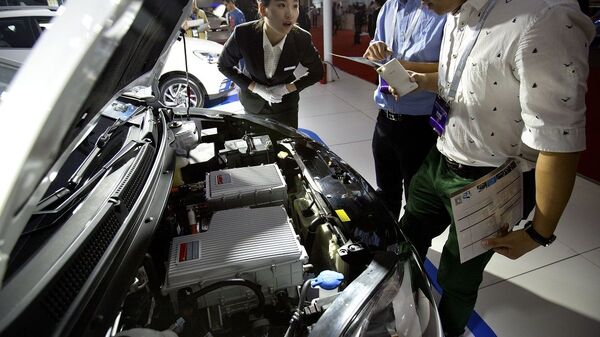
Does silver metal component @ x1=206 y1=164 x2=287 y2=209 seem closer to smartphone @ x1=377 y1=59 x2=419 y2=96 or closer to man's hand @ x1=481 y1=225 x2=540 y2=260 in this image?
smartphone @ x1=377 y1=59 x2=419 y2=96

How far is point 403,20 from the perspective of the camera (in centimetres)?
160

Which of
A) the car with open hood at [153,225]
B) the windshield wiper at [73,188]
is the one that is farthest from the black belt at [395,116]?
the windshield wiper at [73,188]

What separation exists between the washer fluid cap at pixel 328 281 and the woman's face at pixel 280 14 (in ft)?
5.19

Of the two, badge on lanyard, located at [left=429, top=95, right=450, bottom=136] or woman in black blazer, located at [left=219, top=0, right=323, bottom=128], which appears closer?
badge on lanyard, located at [left=429, top=95, right=450, bottom=136]

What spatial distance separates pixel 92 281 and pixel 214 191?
0.63 metres

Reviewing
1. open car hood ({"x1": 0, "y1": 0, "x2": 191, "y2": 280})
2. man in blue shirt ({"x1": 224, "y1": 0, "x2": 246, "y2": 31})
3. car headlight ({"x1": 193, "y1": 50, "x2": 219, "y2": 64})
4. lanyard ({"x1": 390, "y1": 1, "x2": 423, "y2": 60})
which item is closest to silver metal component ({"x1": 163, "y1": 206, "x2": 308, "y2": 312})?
open car hood ({"x1": 0, "y1": 0, "x2": 191, "y2": 280})

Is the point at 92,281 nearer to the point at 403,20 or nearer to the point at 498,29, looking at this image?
the point at 498,29

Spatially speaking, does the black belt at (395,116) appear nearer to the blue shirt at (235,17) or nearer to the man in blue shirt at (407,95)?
the man in blue shirt at (407,95)

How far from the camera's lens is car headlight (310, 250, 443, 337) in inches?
34.0

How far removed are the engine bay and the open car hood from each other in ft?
1.48

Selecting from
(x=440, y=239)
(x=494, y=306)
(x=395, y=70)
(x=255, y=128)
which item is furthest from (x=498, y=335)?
(x=255, y=128)

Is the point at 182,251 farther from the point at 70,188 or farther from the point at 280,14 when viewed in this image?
the point at 280,14

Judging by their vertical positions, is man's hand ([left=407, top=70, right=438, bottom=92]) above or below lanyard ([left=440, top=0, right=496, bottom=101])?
below

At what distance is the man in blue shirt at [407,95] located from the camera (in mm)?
1509
